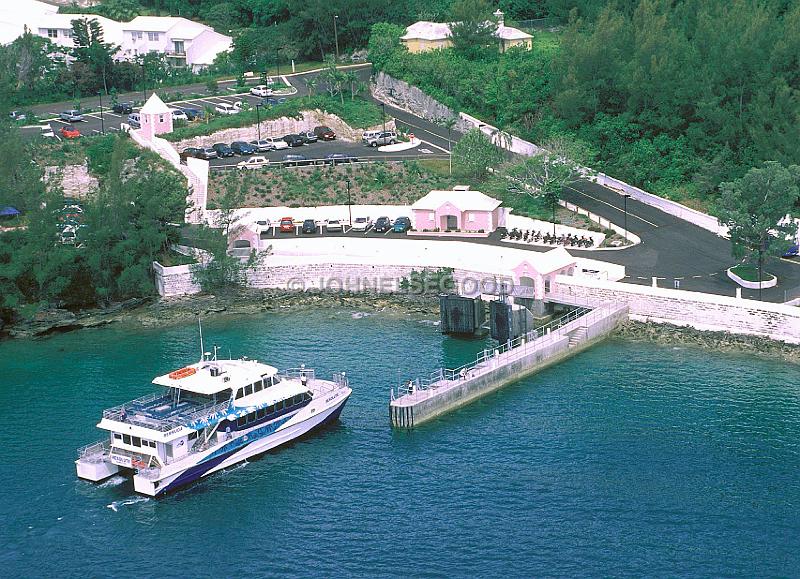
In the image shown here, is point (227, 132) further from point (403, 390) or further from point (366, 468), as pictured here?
point (366, 468)

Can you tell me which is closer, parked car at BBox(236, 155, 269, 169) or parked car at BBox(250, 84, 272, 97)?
parked car at BBox(236, 155, 269, 169)

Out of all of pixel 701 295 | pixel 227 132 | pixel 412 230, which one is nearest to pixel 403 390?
pixel 701 295

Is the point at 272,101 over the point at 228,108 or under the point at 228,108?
over

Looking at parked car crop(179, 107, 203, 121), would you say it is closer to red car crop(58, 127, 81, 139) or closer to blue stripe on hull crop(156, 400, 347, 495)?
red car crop(58, 127, 81, 139)

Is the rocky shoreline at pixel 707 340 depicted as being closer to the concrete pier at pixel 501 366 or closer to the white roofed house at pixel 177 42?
the concrete pier at pixel 501 366

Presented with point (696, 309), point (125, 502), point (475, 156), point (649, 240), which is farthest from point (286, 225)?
point (125, 502)

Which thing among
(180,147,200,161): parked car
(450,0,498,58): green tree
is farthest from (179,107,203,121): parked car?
(450,0,498,58): green tree

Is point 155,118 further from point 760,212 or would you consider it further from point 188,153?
point 760,212
